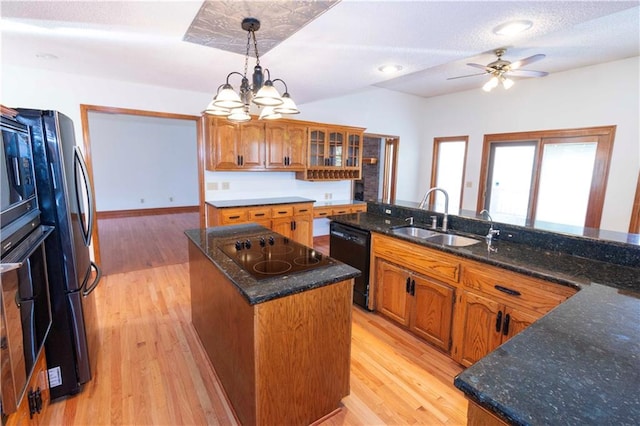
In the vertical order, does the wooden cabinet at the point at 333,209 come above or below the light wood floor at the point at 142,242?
above

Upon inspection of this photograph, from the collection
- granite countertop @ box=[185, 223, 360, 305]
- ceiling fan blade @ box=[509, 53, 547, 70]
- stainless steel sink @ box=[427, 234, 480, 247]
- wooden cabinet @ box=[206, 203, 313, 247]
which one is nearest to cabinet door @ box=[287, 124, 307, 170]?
wooden cabinet @ box=[206, 203, 313, 247]

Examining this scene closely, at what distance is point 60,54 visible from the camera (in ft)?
8.99

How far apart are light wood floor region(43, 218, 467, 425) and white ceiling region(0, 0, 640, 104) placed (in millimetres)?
2291

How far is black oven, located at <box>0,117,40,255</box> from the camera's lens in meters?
1.21

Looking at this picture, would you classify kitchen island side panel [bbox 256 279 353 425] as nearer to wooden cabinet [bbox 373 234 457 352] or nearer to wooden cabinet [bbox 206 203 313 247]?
wooden cabinet [bbox 373 234 457 352]

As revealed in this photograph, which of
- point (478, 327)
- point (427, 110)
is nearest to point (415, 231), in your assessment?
point (478, 327)

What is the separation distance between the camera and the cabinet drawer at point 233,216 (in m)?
3.98

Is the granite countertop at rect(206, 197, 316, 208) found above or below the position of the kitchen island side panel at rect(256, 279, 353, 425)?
above

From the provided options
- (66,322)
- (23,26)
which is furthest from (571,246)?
(23,26)

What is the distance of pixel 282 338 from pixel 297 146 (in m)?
3.58

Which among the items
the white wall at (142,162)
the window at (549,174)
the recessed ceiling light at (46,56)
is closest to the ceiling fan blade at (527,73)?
the window at (549,174)

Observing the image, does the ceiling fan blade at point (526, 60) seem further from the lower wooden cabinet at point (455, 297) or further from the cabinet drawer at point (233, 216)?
the cabinet drawer at point (233, 216)

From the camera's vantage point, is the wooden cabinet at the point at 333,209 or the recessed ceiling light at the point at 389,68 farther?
the wooden cabinet at the point at 333,209

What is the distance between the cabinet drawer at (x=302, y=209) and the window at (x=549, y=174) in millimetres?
2712
